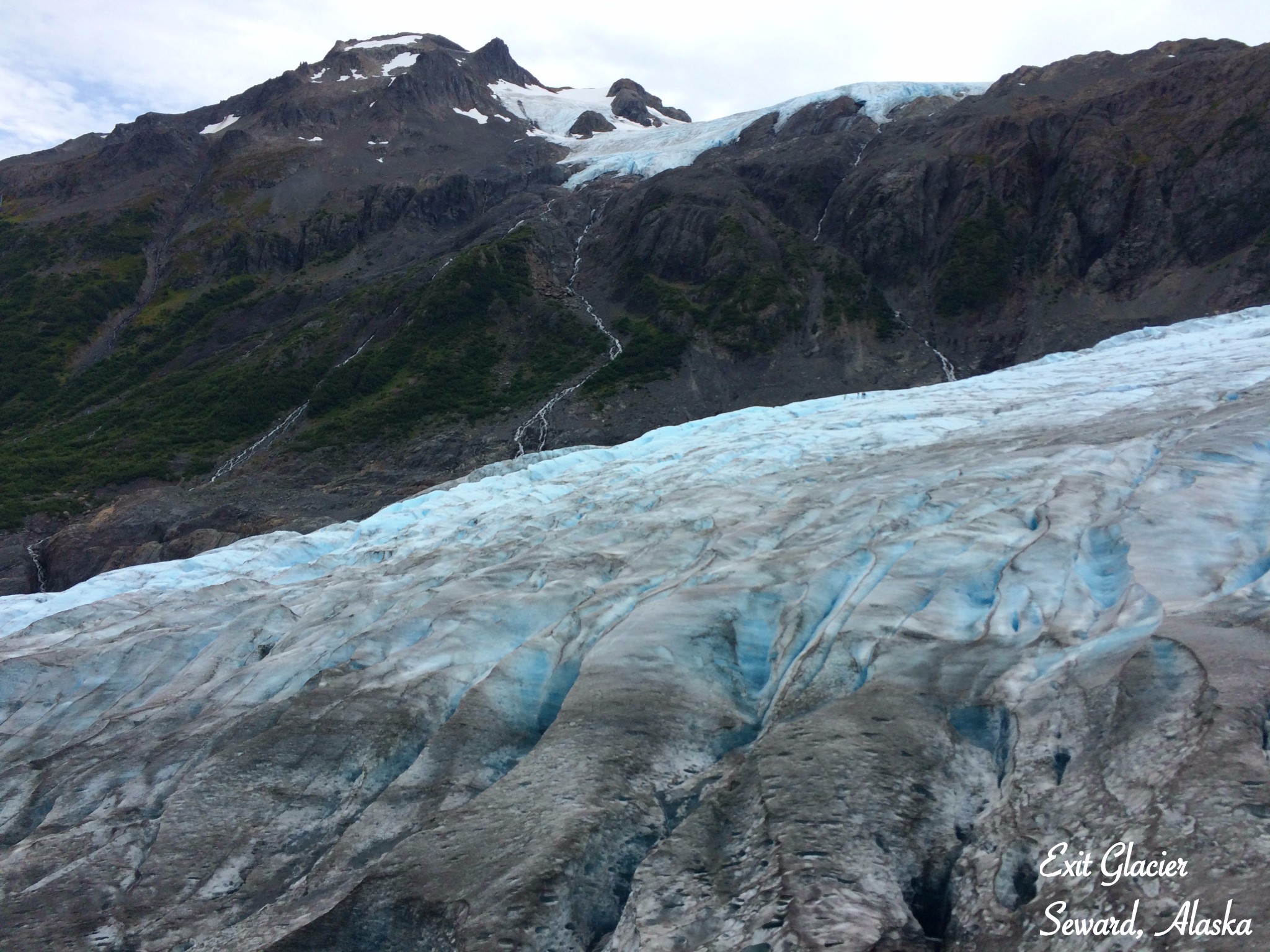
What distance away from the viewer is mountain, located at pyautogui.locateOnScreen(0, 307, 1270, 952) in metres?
8.34

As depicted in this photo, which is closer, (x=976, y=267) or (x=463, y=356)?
(x=976, y=267)

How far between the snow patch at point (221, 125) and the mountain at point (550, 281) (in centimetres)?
1257

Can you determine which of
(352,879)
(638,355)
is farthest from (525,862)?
(638,355)

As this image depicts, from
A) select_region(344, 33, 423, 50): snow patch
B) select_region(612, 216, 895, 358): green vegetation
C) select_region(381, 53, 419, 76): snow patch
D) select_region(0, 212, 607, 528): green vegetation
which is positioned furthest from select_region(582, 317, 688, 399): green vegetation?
select_region(344, 33, 423, 50): snow patch

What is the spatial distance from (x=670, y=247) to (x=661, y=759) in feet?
224

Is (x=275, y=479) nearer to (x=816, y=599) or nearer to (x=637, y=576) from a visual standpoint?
(x=637, y=576)

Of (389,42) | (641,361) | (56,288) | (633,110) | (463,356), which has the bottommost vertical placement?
(641,361)

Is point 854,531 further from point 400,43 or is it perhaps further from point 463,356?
point 400,43

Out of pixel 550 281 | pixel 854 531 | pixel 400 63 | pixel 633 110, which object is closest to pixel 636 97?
pixel 633 110

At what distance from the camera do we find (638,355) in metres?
64.1

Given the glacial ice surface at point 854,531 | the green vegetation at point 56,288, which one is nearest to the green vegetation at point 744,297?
the glacial ice surface at point 854,531

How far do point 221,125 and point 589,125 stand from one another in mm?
51348

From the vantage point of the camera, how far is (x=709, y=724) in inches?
471

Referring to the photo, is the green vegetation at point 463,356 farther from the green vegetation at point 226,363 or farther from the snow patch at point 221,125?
the snow patch at point 221,125
